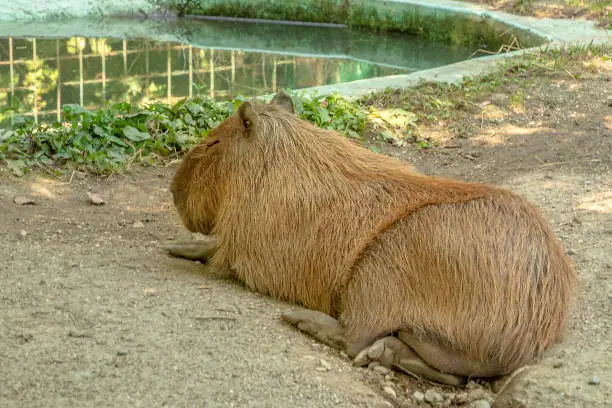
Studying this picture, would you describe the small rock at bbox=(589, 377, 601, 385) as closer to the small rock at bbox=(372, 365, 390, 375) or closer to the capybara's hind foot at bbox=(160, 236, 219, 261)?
the small rock at bbox=(372, 365, 390, 375)

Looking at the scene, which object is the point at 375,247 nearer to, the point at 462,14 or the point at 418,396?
the point at 418,396

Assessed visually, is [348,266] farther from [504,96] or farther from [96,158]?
[504,96]

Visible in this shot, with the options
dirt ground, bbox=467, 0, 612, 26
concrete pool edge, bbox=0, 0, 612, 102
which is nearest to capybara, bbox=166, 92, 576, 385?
concrete pool edge, bbox=0, 0, 612, 102

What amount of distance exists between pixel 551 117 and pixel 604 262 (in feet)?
8.99

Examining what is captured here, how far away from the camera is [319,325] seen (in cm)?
370

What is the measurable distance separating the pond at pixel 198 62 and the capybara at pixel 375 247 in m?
3.79

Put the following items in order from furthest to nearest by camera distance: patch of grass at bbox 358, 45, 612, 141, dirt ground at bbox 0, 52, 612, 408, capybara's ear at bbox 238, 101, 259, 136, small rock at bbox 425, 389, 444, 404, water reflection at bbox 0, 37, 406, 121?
water reflection at bbox 0, 37, 406, 121 < patch of grass at bbox 358, 45, 612, 141 < capybara's ear at bbox 238, 101, 259, 136 < small rock at bbox 425, 389, 444, 404 < dirt ground at bbox 0, 52, 612, 408

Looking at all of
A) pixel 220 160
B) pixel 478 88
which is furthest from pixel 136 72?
pixel 220 160

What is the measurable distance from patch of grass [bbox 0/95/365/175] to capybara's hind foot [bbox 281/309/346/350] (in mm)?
2296

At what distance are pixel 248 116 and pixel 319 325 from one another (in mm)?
1072

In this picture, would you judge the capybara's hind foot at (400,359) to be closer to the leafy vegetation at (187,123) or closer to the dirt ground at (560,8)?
the leafy vegetation at (187,123)

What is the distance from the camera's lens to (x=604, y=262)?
4387 mm

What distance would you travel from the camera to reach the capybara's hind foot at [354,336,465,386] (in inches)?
137

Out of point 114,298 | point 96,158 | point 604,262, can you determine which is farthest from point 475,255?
point 96,158
